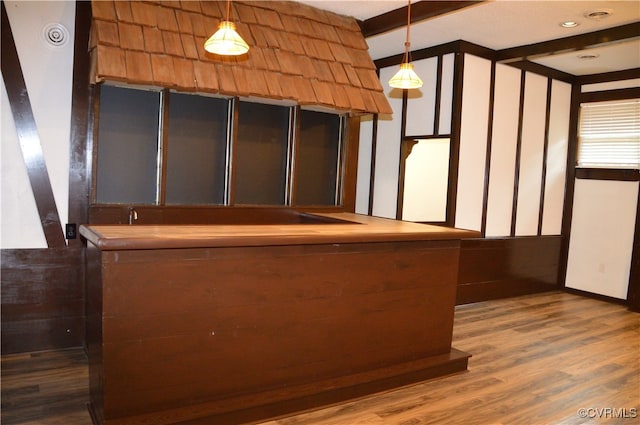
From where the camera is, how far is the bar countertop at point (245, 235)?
2311mm

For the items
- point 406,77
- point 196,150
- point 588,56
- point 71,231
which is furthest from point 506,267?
point 71,231

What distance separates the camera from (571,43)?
185 inches

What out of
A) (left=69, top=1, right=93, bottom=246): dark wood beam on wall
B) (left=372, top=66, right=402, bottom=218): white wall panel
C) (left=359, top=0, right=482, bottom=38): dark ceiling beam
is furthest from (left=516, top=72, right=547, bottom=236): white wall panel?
(left=69, top=1, right=93, bottom=246): dark wood beam on wall

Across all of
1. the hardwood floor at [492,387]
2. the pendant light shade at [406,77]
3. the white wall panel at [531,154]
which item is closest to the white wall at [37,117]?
the hardwood floor at [492,387]

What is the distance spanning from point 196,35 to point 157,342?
2.11 metres

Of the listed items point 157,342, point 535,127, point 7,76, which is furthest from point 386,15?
point 157,342

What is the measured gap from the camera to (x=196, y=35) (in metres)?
3.50

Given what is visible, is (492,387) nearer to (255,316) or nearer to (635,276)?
(255,316)

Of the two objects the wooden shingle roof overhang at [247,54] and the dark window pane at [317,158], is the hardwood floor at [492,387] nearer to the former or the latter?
the dark window pane at [317,158]

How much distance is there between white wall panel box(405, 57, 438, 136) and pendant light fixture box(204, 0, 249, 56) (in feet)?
9.61

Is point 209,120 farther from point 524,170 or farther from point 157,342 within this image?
point 524,170

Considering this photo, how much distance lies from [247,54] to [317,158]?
3.72 feet

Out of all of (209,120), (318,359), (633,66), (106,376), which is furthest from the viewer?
(633,66)

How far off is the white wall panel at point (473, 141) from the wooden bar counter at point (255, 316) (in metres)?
1.89
